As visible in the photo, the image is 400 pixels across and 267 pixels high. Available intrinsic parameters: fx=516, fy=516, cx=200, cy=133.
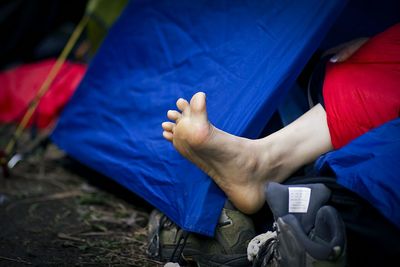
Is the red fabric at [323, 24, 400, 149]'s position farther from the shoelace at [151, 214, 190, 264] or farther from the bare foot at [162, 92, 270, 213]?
the shoelace at [151, 214, 190, 264]

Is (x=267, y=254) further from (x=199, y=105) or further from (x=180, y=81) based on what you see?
(x=180, y=81)

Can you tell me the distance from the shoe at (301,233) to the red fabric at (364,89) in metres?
0.16

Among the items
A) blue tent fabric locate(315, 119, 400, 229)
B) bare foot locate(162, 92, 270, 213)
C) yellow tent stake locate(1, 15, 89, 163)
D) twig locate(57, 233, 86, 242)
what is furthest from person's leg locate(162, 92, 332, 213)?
yellow tent stake locate(1, 15, 89, 163)

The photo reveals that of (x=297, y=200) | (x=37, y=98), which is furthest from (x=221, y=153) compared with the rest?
(x=37, y=98)

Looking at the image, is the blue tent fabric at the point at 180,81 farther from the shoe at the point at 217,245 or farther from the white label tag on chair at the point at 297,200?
the white label tag on chair at the point at 297,200

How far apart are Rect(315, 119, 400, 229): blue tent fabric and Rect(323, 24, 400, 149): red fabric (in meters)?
0.05

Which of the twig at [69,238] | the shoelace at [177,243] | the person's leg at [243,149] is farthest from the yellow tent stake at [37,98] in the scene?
the person's leg at [243,149]

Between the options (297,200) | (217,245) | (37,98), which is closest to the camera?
(297,200)

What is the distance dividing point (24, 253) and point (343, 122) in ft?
2.84

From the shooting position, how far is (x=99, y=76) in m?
1.81

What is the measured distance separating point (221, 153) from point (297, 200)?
20cm

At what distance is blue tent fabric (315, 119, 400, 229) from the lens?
1035 millimetres

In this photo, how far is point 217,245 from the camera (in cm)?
127

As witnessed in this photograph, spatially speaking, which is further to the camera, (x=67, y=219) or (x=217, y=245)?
(x=67, y=219)
